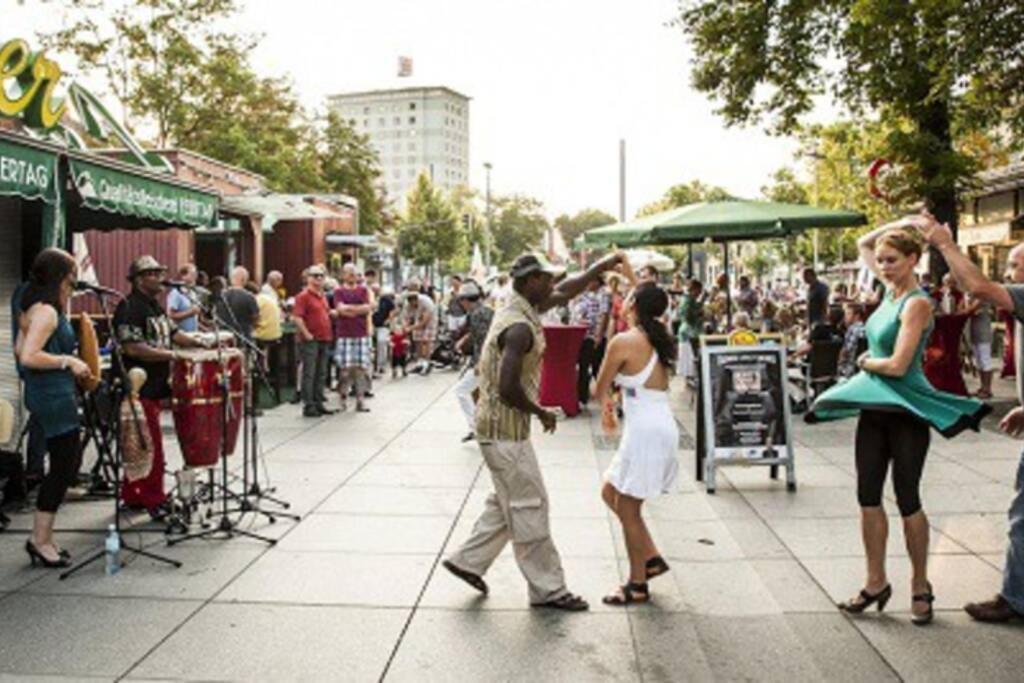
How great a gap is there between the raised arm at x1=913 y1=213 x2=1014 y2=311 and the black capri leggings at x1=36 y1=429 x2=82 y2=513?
479cm

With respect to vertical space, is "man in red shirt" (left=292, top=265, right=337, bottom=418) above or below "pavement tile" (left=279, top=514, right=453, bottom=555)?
above

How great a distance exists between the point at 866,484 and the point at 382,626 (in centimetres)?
245

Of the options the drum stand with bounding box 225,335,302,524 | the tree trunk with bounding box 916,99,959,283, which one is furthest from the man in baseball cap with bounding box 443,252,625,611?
the tree trunk with bounding box 916,99,959,283

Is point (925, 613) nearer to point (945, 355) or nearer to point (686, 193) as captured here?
point (945, 355)

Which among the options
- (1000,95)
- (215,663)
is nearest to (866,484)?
(215,663)

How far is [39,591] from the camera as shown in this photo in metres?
5.40

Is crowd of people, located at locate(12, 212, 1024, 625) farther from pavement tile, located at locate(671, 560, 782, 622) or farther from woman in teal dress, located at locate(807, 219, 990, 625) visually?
pavement tile, located at locate(671, 560, 782, 622)

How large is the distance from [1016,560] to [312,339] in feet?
31.7

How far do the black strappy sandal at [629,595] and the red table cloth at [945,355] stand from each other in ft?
28.4

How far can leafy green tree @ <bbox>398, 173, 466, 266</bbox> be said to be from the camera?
246 feet

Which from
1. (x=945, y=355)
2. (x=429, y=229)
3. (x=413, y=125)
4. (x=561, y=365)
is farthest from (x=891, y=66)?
(x=413, y=125)

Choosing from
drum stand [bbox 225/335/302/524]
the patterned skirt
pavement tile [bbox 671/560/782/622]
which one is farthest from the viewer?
the patterned skirt

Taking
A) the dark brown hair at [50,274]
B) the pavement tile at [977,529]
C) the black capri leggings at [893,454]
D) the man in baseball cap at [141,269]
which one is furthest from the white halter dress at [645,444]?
the man in baseball cap at [141,269]

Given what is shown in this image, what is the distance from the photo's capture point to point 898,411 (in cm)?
469
